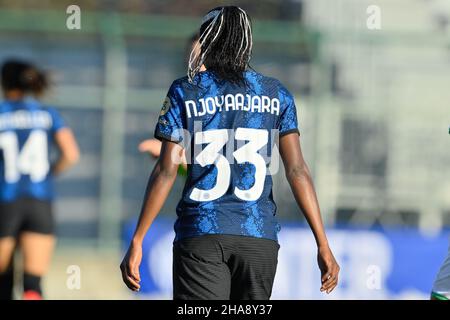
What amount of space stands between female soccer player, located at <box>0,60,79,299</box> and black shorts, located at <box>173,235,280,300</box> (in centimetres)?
380

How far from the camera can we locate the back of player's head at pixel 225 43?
466 centimetres

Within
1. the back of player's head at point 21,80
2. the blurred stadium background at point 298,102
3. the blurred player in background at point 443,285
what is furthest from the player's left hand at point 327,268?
the blurred stadium background at point 298,102

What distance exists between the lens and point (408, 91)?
12891 millimetres

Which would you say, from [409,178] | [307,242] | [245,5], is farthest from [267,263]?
[245,5]

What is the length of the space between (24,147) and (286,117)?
3.93 m

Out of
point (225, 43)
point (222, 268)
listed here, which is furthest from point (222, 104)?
point (222, 268)

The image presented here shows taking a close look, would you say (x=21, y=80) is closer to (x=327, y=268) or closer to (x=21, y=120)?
(x=21, y=120)

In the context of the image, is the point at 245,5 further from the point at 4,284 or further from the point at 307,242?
the point at 4,284

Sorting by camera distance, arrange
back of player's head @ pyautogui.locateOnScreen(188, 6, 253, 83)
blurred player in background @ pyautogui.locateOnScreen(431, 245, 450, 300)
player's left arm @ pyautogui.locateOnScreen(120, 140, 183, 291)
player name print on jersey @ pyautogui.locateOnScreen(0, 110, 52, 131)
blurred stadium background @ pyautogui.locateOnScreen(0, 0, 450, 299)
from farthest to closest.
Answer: blurred stadium background @ pyautogui.locateOnScreen(0, 0, 450, 299)
player name print on jersey @ pyautogui.locateOnScreen(0, 110, 52, 131)
blurred player in background @ pyautogui.locateOnScreen(431, 245, 450, 300)
back of player's head @ pyautogui.locateOnScreen(188, 6, 253, 83)
player's left arm @ pyautogui.locateOnScreen(120, 140, 183, 291)

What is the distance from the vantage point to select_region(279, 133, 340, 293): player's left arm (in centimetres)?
462

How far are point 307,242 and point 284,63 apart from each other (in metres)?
2.98

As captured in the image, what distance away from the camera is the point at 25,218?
26.8ft

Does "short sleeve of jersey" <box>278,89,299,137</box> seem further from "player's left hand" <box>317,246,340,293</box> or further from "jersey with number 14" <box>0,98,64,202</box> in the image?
"jersey with number 14" <box>0,98,64,202</box>

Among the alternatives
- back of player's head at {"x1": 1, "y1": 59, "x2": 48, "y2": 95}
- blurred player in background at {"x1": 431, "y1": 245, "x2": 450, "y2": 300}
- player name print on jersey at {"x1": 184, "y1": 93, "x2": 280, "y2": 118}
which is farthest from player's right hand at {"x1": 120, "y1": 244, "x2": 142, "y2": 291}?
back of player's head at {"x1": 1, "y1": 59, "x2": 48, "y2": 95}
